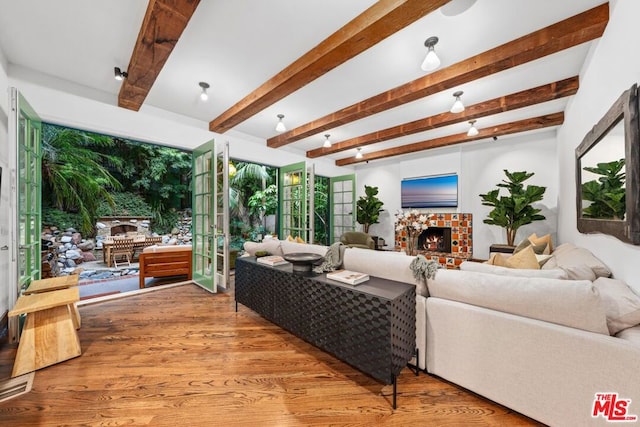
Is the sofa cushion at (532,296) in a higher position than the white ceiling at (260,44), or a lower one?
lower

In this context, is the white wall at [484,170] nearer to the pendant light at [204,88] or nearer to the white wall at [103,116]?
the white wall at [103,116]

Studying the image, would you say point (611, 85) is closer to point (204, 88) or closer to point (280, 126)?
point (280, 126)

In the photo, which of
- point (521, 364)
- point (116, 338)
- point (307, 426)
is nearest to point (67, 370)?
point (116, 338)

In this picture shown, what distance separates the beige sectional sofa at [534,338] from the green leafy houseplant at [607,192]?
462mm

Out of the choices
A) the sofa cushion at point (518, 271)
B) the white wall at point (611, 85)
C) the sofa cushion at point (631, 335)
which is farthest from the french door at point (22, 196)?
the white wall at point (611, 85)

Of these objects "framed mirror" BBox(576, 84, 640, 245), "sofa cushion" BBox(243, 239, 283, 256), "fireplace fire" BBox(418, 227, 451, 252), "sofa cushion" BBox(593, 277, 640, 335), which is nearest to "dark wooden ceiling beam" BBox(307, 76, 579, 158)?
"framed mirror" BBox(576, 84, 640, 245)

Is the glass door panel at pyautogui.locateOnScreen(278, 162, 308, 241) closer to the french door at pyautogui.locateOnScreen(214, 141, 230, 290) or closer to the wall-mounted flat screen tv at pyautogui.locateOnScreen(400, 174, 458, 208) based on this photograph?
the french door at pyautogui.locateOnScreen(214, 141, 230, 290)

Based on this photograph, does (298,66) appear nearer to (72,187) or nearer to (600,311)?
(600,311)

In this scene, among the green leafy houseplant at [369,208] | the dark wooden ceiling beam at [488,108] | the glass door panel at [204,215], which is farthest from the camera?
the green leafy houseplant at [369,208]

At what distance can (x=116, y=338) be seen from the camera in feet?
7.11

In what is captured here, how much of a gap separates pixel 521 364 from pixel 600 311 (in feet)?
1.47

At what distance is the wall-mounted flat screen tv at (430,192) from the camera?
527 centimetres

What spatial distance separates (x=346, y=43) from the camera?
1896mm

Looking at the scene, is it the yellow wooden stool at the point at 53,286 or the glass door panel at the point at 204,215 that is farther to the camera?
the glass door panel at the point at 204,215
